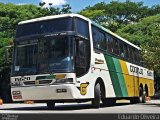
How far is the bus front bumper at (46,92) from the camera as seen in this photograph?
13703mm

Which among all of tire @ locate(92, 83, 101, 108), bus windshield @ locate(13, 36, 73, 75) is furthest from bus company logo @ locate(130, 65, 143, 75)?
bus windshield @ locate(13, 36, 73, 75)

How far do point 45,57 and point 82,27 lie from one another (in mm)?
1838

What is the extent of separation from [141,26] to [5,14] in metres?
16.7

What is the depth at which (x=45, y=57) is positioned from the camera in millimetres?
14172

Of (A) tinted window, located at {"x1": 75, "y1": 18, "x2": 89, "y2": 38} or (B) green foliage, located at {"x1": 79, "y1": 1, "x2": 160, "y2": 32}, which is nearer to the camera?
(A) tinted window, located at {"x1": 75, "y1": 18, "x2": 89, "y2": 38}

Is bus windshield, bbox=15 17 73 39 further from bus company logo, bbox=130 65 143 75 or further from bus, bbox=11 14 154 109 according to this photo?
bus company logo, bbox=130 65 143 75

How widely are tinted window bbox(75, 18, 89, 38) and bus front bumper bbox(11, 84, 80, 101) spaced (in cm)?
205

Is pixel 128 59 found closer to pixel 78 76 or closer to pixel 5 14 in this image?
pixel 78 76

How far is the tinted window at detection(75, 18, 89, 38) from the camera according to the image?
1460 centimetres

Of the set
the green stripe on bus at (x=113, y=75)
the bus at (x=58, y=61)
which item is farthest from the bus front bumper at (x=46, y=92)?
the green stripe on bus at (x=113, y=75)

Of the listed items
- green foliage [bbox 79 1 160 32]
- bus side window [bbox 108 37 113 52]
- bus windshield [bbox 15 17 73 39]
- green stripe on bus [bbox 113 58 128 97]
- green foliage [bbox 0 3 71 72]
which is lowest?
green stripe on bus [bbox 113 58 128 97]

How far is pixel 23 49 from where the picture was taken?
14.7 meters

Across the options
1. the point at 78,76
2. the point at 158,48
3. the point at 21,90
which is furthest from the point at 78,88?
the point at 158,48

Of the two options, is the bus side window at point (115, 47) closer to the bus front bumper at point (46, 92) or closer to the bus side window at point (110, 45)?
the bus side window at point (110, 45)
